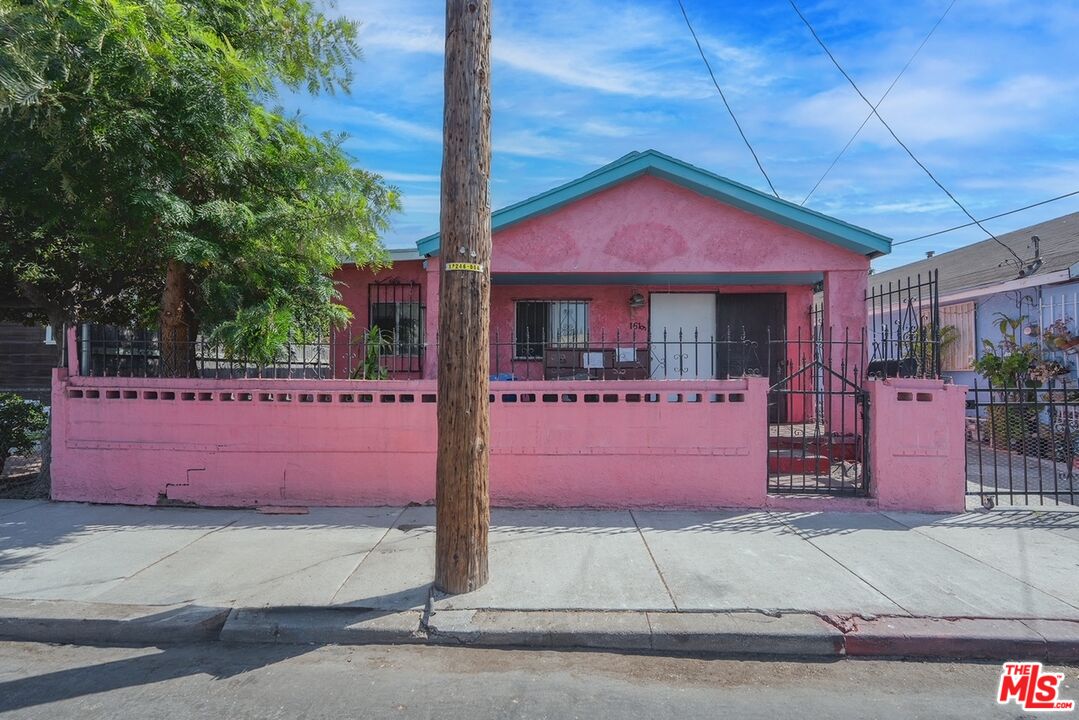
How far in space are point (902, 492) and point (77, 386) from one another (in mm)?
9133

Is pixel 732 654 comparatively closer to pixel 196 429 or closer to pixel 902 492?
pixel 902 492

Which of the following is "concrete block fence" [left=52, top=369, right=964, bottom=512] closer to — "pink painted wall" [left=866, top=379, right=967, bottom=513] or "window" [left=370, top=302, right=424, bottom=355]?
"pink painted wall" [left=866, top=379, right=967, bottom=513]

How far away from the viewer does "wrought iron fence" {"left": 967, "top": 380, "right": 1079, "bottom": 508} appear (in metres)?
7.41

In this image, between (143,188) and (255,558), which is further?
(143,188)

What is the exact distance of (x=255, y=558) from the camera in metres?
5.83

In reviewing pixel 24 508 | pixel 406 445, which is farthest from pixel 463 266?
pixel 24 508

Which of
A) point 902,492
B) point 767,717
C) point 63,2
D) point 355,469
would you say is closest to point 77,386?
point 355,469

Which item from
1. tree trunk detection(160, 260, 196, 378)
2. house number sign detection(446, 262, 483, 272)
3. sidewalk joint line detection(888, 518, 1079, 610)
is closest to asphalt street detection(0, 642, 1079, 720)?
sidewalk joint line detection(888, 518, 1079, 610)

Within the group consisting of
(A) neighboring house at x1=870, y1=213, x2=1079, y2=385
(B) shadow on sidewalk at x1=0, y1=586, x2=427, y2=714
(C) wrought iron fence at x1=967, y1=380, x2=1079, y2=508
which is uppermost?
(A) neighboring house at x1=870, y1=213, x2=1079, y2=385

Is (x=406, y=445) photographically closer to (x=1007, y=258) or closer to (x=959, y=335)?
(x=959, y=335)

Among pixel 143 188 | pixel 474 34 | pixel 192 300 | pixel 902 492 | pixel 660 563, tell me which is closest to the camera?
pixel 474 34

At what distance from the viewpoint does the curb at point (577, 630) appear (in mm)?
4363

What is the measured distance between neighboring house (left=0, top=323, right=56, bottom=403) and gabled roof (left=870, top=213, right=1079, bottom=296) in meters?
16.7

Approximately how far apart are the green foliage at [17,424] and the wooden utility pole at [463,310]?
6.93m
